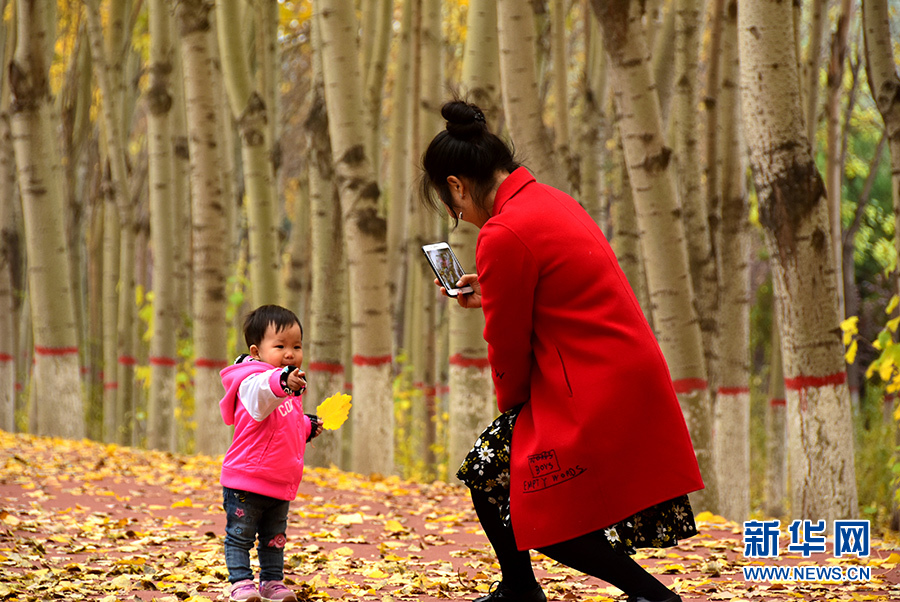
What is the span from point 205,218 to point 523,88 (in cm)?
341

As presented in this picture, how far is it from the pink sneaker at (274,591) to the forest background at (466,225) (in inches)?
78.1

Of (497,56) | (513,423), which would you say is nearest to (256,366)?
(513,423)

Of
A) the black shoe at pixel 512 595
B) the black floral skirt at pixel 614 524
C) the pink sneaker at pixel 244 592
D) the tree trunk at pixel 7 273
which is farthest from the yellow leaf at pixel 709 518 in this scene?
the tree trunk at pixel 7 273

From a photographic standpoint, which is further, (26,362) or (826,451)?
(26,362)

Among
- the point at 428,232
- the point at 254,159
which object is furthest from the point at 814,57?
the point at 254,159

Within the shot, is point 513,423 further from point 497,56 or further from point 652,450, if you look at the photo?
point 497,56

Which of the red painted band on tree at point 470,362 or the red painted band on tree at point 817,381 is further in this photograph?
the red painted band on tree at point 470,362

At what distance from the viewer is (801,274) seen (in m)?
4.73

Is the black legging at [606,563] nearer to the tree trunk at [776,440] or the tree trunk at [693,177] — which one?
the tree trunk at [693,177]

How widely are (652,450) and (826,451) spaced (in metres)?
2.53

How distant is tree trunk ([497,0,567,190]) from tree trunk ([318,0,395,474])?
1.43m

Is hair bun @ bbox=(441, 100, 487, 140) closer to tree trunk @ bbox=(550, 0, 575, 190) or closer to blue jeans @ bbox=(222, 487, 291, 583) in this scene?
blue jeans @ bbox=(222, 487, 291, 583)

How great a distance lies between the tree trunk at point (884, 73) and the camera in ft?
18.0

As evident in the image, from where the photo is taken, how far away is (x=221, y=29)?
27.9 ft
